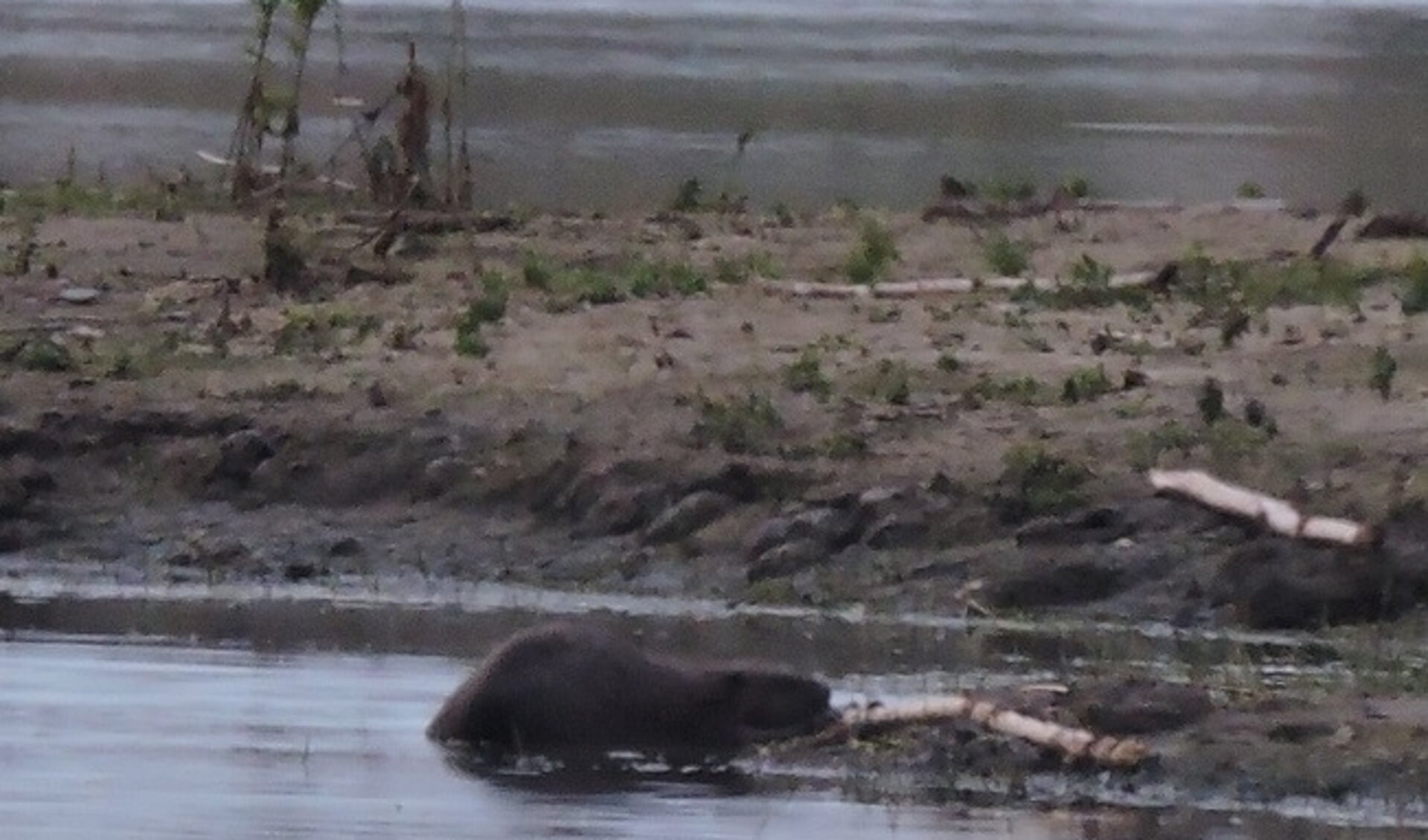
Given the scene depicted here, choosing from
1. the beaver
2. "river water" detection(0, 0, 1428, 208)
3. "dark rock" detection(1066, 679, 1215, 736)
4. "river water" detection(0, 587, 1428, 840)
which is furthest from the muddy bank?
"river water" detection(0, 0, 1428, 208)

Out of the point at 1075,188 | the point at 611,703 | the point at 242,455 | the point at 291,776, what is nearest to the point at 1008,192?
the point at 1075,188

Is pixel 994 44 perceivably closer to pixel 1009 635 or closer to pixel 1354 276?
pixel 1354 276

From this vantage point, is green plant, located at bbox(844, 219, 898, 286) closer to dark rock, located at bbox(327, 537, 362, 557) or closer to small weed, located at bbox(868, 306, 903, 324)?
small weed, located at bbox(868, 306, 903, 324)

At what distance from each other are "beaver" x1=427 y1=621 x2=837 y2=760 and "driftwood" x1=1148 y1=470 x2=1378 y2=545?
1953mm

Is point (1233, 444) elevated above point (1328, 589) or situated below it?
above

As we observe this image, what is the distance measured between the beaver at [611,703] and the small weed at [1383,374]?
3634 mm

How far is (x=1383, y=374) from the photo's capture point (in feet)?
43.8

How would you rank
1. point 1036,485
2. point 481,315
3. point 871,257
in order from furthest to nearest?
point 871,257
point 481,315
point 1036,485

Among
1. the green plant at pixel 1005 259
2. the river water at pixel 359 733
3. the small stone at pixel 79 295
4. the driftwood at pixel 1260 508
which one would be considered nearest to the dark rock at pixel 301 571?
the river water at pixel 359 733

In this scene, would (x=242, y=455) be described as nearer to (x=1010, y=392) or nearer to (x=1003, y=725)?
(x=1010, y=392)

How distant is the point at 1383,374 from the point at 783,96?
22236 mm

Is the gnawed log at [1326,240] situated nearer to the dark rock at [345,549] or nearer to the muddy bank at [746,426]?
the muddy bank at [746,426]

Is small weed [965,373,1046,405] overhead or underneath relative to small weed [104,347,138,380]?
overhead

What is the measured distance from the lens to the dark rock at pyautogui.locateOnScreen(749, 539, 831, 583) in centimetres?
→ 1262
